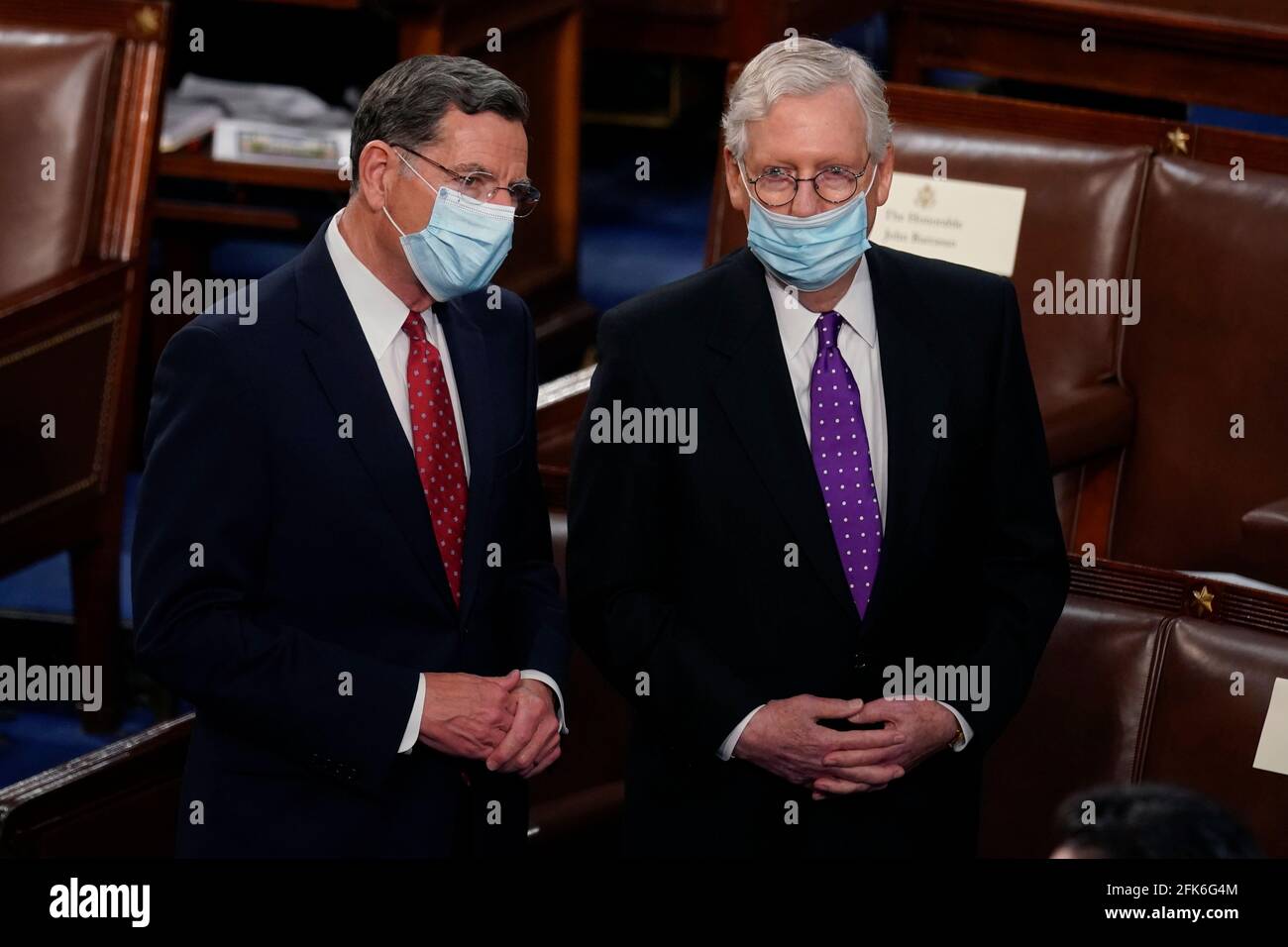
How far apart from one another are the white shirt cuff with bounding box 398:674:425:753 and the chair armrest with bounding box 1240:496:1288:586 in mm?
1424

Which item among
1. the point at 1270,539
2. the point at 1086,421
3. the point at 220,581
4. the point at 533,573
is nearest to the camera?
the point at 220,581

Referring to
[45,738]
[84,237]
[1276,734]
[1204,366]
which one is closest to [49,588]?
[45,738]

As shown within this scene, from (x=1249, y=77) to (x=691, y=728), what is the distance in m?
2.92

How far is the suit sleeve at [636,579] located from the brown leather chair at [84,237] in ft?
6.57

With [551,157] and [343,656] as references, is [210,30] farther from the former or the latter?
[343,656]

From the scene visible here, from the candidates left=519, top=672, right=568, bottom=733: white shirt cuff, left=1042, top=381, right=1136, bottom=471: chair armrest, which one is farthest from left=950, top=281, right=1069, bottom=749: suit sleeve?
left=1042, top=381, right=1136, bottom=471: chair armrest

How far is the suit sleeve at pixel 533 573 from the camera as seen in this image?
88.1 inches

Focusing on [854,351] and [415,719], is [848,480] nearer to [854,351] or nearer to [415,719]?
[854,351]

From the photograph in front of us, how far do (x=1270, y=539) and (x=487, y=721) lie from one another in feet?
4.48

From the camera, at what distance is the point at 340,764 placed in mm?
2082

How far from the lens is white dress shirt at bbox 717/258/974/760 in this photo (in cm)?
220

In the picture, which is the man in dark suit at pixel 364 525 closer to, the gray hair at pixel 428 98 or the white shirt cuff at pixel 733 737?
the gray hair at pixel 428 98

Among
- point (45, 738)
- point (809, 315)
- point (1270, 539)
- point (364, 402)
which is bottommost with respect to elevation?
point (45, 738)

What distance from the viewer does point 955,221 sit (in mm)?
3490
